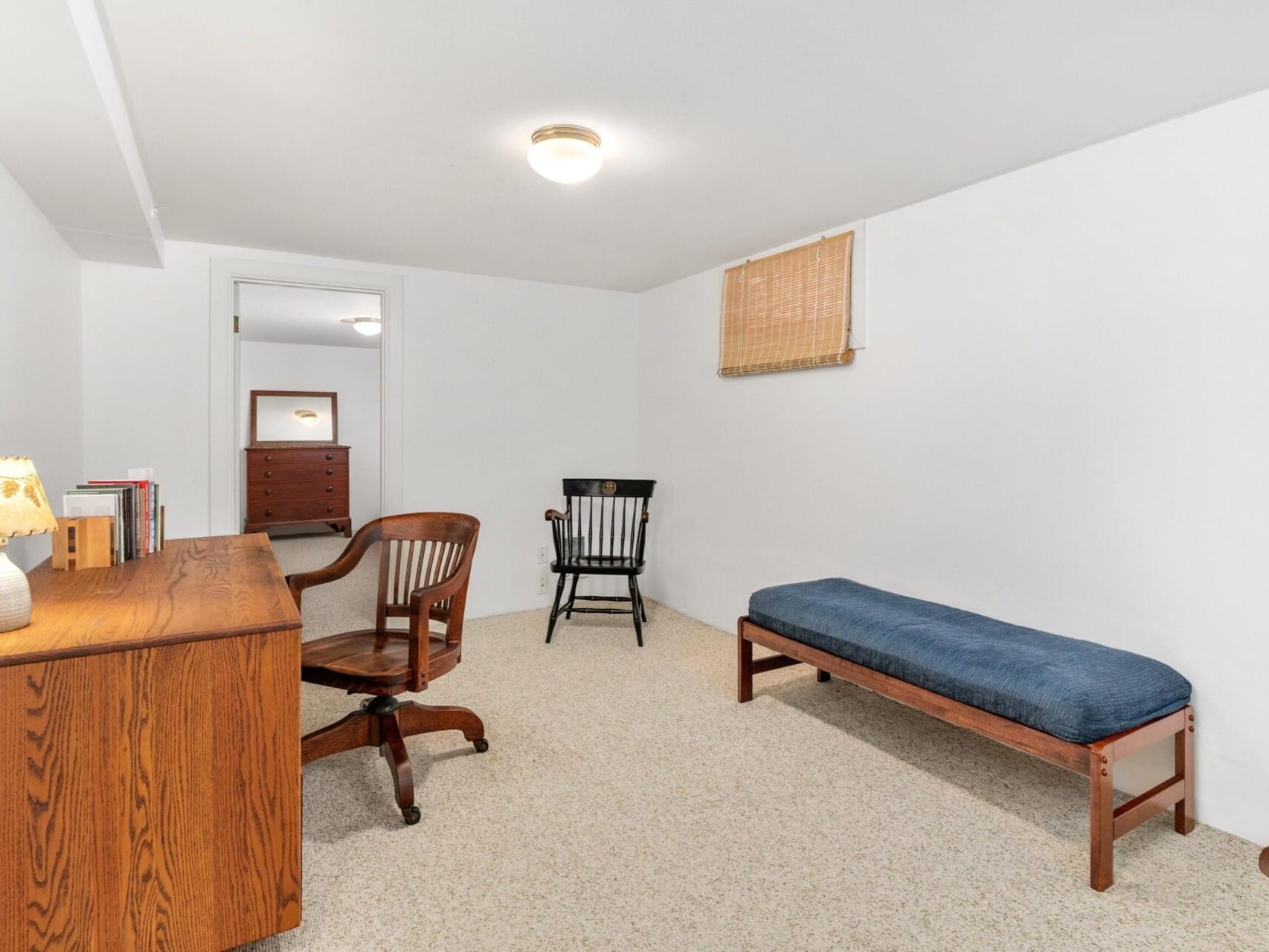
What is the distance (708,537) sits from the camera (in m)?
4.21

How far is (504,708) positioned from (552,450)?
201 cm

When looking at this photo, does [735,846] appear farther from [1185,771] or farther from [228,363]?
[228,363]

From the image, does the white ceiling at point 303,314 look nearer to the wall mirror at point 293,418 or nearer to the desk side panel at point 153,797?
the wall mirror at point 293,418

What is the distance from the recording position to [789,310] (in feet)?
11.6

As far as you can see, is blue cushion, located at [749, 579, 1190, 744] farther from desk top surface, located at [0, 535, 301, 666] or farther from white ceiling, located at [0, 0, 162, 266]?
white ceiling, located at [0, 0, 162, 266]

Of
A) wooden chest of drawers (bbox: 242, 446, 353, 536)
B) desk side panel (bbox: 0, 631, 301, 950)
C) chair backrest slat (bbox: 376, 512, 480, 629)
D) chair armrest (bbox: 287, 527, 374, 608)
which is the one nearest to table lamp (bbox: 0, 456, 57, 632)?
desk side panel (bbox: 0, 631, 301, 950)

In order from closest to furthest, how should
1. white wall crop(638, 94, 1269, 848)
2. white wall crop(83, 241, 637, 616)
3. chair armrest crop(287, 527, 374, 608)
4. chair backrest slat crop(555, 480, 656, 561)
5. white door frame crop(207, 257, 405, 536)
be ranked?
1. white wall crop(638, 94, 1269, 848)
2. chair armrest crop(287, 527, 374, 608)
3. white wall crop(83, 241, 637, 616)
4. white door frame crop(207, 257, 405, 536)
5. chair backrest slat crop(555, 480, 656, 561)

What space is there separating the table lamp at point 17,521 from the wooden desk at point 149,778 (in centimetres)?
5

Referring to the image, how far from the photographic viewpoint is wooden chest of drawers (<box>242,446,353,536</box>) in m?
7.28

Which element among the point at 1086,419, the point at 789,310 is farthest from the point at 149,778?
the point at 789,310

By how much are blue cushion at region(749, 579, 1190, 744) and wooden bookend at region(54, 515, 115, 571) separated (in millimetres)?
2369

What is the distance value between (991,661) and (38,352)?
3.49 m

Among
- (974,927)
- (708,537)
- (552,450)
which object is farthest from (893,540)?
(552,450)

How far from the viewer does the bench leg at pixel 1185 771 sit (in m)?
2.03
